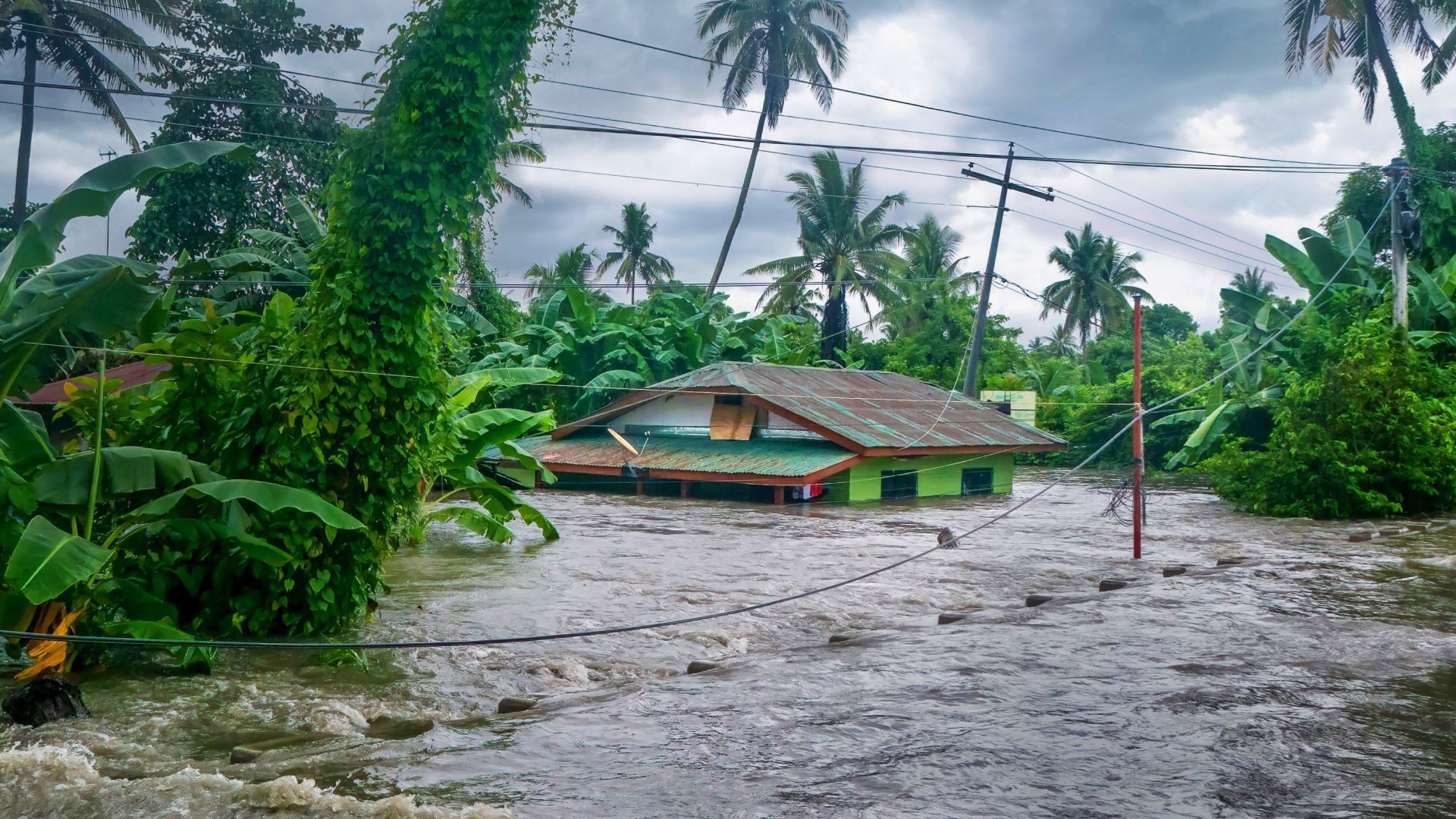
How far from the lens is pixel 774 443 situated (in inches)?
1009

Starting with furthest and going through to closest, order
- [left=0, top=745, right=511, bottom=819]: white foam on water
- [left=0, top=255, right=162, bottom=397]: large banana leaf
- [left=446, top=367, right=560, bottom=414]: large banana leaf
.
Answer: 1. [left=446, top=367, right=560, bottom=414]: large banana leaf
2. [left=0, top=255, right=162, bottom=397]: large banana leaf
3. [left=0, top=745, right=511, bottom=819]: white foam on water

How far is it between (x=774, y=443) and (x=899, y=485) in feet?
11.7

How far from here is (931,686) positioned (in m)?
8.73

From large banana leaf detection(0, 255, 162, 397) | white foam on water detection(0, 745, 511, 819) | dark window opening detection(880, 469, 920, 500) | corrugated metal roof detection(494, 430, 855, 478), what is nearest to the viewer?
white foam on water detection(0, 745, 511, 819)

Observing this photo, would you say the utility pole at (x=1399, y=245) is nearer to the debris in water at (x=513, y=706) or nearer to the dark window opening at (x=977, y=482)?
the dark window opening at (x=977, y=482)

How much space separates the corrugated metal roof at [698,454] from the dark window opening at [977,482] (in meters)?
5.97

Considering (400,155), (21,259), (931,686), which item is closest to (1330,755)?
(931,686)

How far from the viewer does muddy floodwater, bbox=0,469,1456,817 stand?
6082mm

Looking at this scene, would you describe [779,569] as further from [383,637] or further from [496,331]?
[496,331]

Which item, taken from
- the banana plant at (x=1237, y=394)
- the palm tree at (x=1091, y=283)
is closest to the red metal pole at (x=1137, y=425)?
the banana plant at (x=1237, y=394)

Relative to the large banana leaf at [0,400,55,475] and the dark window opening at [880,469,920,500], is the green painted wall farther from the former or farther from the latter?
the large banana leaf at [0,400,55,475]

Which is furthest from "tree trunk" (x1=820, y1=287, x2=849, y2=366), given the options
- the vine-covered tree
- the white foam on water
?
the white foam on water

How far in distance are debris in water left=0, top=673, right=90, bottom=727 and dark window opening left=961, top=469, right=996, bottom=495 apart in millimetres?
24269

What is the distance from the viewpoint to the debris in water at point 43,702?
7.10 m
